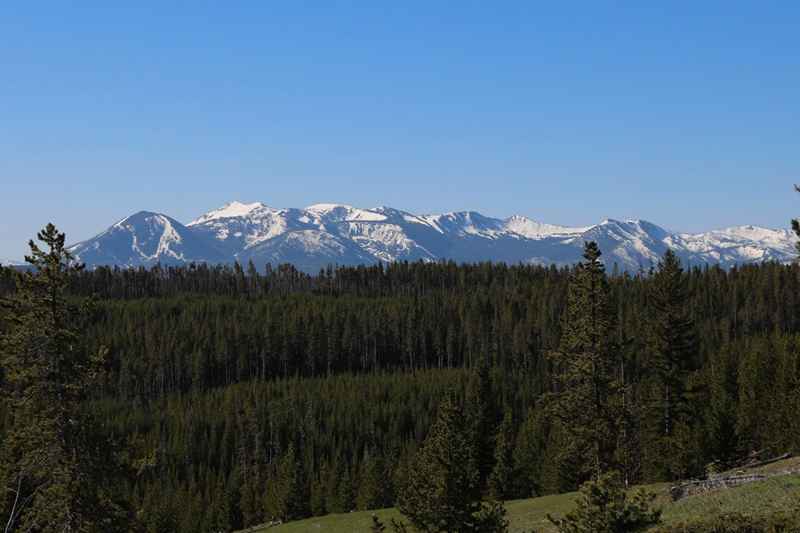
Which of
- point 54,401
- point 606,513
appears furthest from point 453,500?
point 54,401

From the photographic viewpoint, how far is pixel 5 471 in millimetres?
26859

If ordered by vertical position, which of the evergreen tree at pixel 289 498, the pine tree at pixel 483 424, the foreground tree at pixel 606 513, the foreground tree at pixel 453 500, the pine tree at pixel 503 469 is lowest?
the evergreen tree at pixel 289 498

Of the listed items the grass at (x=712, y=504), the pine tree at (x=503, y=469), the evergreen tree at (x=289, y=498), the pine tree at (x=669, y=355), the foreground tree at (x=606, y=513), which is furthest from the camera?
the evergreen tree at (x=289, y=498)

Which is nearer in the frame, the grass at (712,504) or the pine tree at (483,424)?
the grass at (712,504)

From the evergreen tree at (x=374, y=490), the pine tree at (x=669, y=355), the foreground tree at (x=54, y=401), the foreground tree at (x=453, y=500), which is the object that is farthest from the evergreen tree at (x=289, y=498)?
the foreground tree at (x=453, y=500)

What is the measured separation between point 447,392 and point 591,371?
8.48 metres

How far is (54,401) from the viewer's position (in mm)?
26828

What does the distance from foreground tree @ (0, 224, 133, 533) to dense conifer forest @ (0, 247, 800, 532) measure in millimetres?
970

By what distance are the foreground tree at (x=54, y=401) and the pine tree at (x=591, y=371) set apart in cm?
2295

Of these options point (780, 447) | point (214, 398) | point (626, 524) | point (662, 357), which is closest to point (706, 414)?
point (780, 447)

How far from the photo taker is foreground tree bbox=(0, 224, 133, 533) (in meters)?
26.4

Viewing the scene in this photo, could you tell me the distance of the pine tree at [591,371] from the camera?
122 ft

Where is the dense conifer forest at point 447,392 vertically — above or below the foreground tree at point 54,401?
below

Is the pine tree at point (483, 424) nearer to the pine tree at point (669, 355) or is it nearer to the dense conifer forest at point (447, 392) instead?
the dense conifer forest at point (447, 392)
